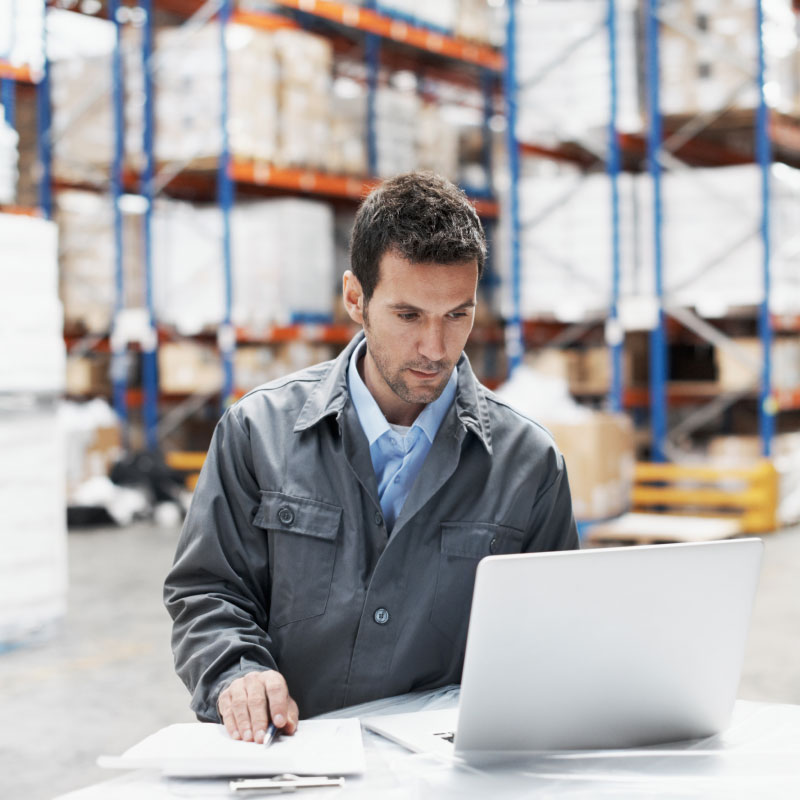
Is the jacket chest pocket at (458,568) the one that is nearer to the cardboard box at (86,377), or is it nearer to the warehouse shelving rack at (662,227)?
the warehouse shelving rack at (662,227)

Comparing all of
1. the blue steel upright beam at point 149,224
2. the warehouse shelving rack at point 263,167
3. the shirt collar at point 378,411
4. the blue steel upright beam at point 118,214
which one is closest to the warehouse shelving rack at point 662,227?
the warehouse shelving rack at point 263,167

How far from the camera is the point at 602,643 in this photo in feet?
4.36

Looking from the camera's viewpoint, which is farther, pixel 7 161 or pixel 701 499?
pixel 7 161

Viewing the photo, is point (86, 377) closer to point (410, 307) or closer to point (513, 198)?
point (513, 198)

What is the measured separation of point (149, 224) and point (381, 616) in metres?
7.18

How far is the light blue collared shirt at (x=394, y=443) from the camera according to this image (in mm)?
1830

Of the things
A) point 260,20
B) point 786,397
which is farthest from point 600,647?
point 260,20

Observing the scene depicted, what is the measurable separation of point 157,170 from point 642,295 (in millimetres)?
3999

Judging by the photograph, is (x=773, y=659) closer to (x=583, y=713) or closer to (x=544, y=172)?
(x=583, y=713)

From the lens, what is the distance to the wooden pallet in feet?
20.7

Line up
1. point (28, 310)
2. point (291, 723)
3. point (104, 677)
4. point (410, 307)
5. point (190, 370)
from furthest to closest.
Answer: point (190, 370)
point (28, 310)
point (104, 677)
point (410, 307)
point (291, 723)

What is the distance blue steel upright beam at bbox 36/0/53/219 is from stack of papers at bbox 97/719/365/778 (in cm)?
788

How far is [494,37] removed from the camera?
1016 cm

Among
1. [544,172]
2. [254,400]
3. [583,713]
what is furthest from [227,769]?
[544,172]
